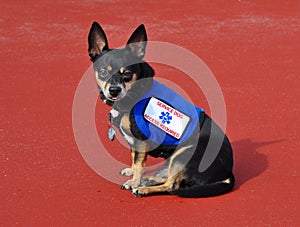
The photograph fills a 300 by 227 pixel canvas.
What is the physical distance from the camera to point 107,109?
24.0 ft

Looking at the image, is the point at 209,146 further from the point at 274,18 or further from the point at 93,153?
the point at 274,18

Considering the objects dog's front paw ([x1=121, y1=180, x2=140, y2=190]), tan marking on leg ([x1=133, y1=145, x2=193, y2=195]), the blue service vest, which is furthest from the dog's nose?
dog's front paw ([x1=121, y1=180, x2=140, y2=190])

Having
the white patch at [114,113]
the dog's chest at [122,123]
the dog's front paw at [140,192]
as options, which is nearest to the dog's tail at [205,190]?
the dog's front paw at [140,192]

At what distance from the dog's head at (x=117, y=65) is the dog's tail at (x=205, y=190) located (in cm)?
100

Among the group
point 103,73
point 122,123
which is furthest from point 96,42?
point 122,123

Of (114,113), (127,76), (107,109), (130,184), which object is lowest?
(130,184)

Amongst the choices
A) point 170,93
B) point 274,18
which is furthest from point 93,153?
point 274,18

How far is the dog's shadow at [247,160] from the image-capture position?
5.53m

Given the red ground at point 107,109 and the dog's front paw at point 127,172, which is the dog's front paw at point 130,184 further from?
the dog's front paw at point 127,172

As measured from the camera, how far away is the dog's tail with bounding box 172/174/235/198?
4980 millimetres

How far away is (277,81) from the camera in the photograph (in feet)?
27.3

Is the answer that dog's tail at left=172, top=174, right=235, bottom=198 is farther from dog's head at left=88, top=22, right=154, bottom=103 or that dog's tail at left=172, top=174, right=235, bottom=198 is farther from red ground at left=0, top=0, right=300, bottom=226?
dog's head at left=88, top=22, right=154, bottom=103

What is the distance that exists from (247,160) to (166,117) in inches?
50.0

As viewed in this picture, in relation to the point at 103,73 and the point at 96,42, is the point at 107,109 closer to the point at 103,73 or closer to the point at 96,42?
the point at 96,42
